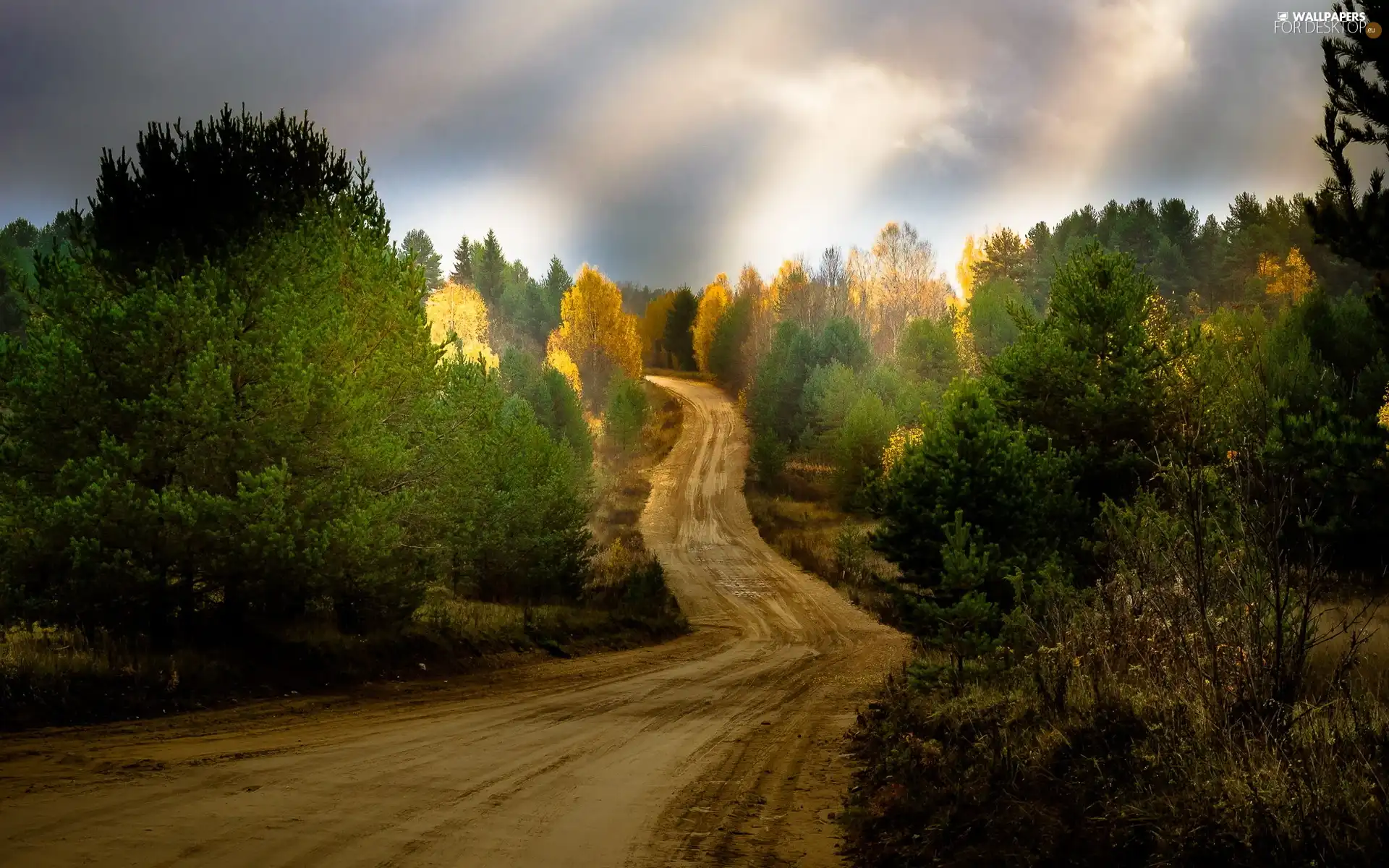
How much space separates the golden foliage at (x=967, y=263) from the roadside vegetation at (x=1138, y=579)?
5673 cm

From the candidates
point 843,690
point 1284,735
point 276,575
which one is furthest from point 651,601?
point 1284,735

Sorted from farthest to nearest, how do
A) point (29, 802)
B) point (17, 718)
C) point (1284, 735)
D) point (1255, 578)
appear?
point (17, 718) < point (29, 802) < point (1255, 578) < point (1284, 735)

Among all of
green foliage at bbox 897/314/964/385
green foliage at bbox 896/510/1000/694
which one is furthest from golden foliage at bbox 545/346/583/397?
green foliage at bbox 896/510/1000/694

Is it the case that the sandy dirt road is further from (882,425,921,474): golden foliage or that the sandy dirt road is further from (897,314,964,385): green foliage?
(897,314,964,385): green foliage

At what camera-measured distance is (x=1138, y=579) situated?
9.20 metres

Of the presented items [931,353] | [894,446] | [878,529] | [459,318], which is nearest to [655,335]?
[459,318]

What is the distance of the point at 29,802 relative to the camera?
793 cm

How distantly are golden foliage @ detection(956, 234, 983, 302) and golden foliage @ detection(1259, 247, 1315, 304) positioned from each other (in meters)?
34.4

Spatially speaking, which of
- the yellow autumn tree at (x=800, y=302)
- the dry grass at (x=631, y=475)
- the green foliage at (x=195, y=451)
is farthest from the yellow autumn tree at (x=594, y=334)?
the green foliage at (x=195, y=451)

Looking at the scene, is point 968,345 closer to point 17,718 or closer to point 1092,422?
point 1092,422

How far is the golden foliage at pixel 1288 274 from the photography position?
73.7 metres

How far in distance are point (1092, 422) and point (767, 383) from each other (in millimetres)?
53591

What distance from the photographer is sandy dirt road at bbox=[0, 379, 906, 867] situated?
728 centimetres

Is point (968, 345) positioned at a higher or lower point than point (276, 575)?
higher
